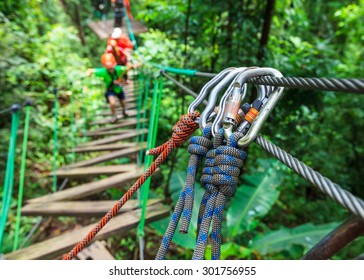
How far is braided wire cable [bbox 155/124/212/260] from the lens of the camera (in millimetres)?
561

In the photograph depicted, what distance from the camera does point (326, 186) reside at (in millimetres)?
411

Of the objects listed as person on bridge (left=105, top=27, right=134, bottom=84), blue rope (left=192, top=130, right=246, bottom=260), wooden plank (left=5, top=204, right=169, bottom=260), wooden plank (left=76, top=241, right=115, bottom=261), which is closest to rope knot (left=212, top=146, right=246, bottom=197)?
blue rope (left=192, top=130, right=246, bottom=260)

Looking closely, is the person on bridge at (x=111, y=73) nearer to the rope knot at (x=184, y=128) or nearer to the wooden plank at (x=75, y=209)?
the wooden plank at (x=75, y=209)

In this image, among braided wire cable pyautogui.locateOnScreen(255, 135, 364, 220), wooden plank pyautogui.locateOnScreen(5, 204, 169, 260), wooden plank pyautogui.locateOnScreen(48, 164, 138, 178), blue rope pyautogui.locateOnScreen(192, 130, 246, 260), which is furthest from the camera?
wooden plank pyautogui.locateOnScreen(48, 164, 138, 178)

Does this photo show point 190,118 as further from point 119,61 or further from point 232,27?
point 119,61

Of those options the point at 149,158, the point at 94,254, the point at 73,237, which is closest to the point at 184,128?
the point at 149,158

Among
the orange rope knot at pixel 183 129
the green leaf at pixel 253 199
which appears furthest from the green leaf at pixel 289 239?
the orange rope knot at pixel 183 129

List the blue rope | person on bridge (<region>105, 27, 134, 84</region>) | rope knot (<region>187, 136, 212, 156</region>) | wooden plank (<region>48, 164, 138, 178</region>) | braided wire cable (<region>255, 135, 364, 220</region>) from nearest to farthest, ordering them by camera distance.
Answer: braided wire cable (<region>255, 135, 364, 220</region>), the blue rope, rope knot (<region>187, 136, 212, 156</region>), wooden plank (<region>48, 164, 138, 178</region>), person on bridge (<region>105, 27, 134, 84</region>)

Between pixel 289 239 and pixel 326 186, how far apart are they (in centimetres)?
209

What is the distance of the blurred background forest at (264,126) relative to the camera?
7.73 ft

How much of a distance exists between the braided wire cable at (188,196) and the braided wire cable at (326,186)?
14 centimetres

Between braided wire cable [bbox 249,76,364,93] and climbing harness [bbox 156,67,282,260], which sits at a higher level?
braided wire cable [bbox 249,76,364,93]

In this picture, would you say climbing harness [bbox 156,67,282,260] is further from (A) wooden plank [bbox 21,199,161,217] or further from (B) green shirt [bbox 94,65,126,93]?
(B) green shirt [bbox 94,65,126,93]
